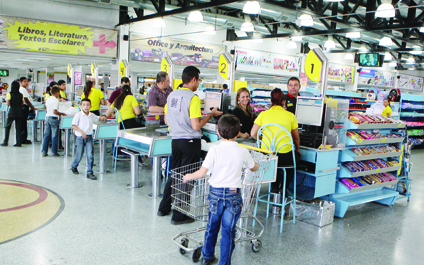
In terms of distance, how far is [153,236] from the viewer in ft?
11.8

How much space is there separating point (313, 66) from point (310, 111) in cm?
64

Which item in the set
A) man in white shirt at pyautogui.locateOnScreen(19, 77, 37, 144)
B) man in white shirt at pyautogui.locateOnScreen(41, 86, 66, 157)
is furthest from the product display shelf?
man in white shirt at pyautogui.locateOnScreen(19, 77, 37, 144)

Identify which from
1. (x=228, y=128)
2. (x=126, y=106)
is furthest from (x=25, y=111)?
(x=228, y=128)

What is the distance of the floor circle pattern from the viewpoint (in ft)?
12.0

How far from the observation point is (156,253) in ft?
10.6

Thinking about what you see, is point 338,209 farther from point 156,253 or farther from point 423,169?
point 423,169

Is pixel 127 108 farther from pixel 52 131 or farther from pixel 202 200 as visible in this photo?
pixel 202 200

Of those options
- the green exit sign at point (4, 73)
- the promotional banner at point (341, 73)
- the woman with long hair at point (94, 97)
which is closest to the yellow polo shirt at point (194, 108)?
the woman with long hair at point (94, 97)

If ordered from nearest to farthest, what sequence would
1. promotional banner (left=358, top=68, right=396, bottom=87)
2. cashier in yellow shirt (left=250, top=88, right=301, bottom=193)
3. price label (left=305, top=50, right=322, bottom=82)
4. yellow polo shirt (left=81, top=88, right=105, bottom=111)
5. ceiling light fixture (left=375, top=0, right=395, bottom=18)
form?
Answer: 1. cashier in yellow shirt (left=250, top=88, right=301, bottom=193)
2. price label (left=305, top=50, right=322, bottom=82)
3. ceiling light fixture (left=375, top=0, right=395, bottom=18)
4. yellow polo shirt (left=81, top=88, right=105, bottom=111)
5. promotional banner (left=358, top=68, right=396, bottom=87)

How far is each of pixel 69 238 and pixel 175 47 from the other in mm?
10578

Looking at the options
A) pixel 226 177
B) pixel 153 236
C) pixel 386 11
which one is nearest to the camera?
pixel 226 177

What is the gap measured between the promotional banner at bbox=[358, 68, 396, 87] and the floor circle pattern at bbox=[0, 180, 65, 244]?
1739cm

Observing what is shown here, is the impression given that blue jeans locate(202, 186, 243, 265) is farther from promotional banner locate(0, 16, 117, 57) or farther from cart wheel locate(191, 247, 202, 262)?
promotional banner locate(0, 16, 117, 57)

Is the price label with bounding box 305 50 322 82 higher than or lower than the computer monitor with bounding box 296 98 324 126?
higher
